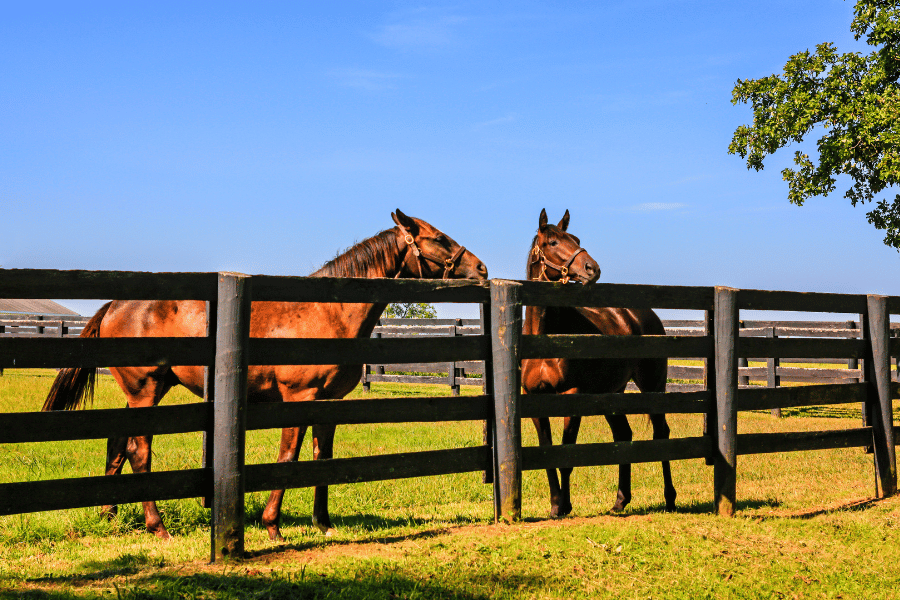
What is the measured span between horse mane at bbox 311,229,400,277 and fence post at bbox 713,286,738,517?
2899mm

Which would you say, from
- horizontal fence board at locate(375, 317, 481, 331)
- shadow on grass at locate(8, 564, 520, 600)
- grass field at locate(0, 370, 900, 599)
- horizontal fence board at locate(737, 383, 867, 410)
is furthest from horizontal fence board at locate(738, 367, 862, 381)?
shadow on grass at locate(8, 564, 520, 600)

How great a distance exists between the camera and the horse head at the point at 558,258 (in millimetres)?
6684

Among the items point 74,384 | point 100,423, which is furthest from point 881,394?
point 74,384

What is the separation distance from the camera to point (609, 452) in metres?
6.10

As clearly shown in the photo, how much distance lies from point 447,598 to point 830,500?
5253mm

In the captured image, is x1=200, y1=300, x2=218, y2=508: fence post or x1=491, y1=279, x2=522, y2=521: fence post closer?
x1=200, y1=300, x2=218, y2=508: fence post

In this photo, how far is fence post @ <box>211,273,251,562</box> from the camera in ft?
15.2

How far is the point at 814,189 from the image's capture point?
69.6ft

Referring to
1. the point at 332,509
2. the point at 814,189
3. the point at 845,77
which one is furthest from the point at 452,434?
the point at 845,77

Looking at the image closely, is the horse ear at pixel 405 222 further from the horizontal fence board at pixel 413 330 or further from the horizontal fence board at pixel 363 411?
the horizontal fence board at pixel 413 330

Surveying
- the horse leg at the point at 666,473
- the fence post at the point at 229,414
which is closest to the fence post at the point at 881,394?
the horse leg at the point at 666,473

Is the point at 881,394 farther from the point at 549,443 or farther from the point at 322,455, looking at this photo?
the point at 322,455

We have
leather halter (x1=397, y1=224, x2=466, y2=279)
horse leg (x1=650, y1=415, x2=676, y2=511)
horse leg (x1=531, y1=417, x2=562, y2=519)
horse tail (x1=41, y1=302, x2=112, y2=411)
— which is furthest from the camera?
horse tail (x1=41, y1=302, x2=112, y2=411)

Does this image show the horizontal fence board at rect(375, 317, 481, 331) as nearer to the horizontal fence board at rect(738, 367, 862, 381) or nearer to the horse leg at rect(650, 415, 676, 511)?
the horizontal fence board at rect(738, 367, 862, 381)
